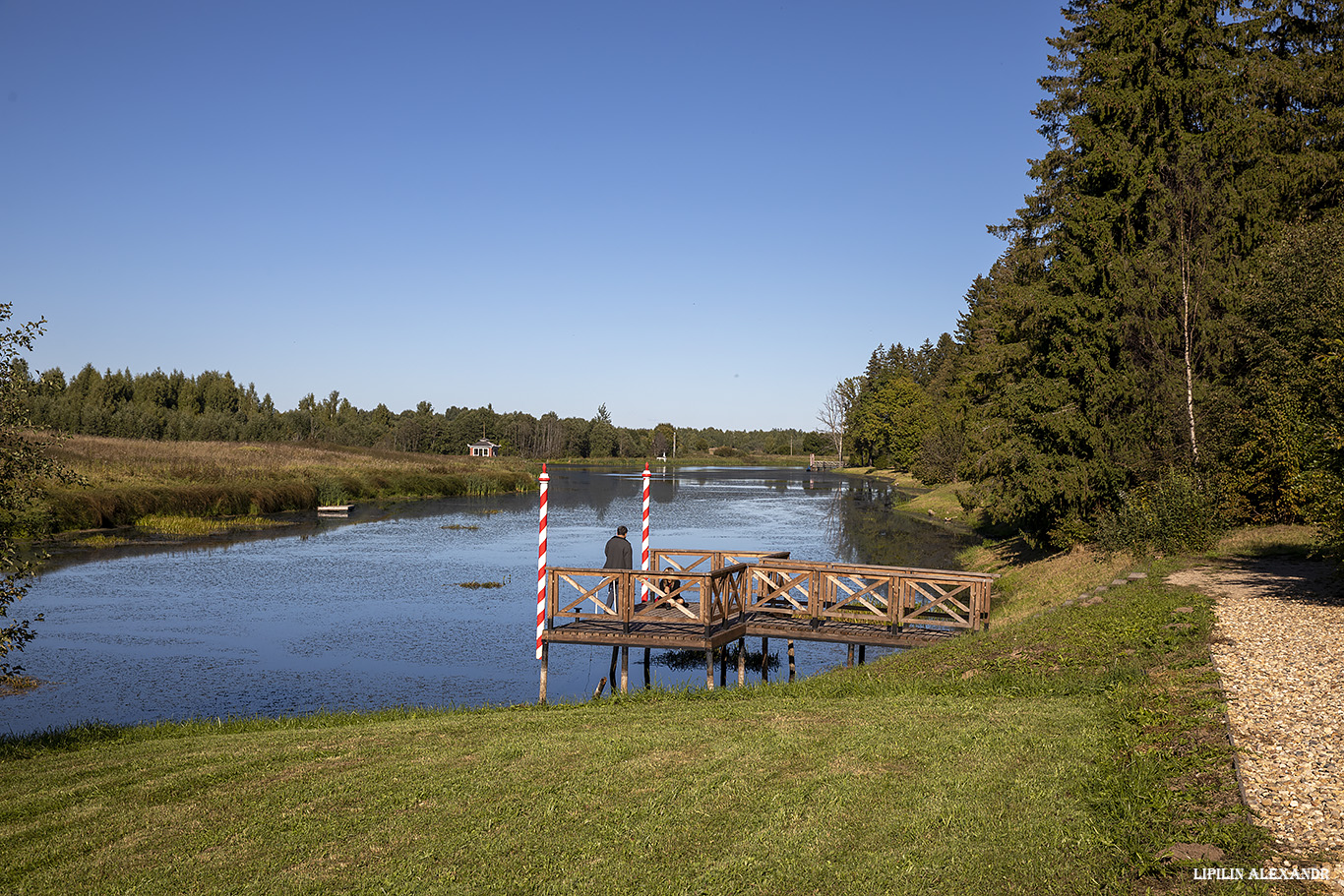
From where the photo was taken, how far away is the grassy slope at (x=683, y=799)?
6.33m

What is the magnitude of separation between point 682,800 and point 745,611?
11.4 metres

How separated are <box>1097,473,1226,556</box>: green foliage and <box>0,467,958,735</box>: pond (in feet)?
25.6

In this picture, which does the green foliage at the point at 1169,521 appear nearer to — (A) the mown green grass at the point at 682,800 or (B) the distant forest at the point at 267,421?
(A) the mown green grass at the point at 682,800

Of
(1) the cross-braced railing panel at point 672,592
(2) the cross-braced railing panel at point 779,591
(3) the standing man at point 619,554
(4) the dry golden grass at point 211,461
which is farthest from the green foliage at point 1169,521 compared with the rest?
(4) the dry golden grass at point 211,461

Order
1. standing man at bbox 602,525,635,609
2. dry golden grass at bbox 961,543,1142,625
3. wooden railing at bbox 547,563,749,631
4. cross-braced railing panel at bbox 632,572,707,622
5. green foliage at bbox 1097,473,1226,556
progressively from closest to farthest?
1. wooden railing at bbox 547,563,749,631
2. cross-braced railing panel at bbox 632,572,707,622
3. standing man at bbox 602,525,635,609
4. dry golden grass at bbox 961,543,1142,625
5. green foliage at bbox 1097,473,1226,556

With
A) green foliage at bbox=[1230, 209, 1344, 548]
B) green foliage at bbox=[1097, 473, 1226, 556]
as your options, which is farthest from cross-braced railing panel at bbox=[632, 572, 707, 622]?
green foliage at bbox=[1097, 473, 1226, 556]

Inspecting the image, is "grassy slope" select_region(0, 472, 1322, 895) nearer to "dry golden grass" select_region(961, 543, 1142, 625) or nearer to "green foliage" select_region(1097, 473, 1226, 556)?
"dry golden grass" select_region(961, 543, 1142, 625)

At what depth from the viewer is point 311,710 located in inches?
674

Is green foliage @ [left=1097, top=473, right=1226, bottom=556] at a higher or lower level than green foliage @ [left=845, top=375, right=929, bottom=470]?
lower

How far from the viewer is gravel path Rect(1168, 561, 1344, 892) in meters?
6.34

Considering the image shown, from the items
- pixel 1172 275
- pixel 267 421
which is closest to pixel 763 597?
pixel 1172 275

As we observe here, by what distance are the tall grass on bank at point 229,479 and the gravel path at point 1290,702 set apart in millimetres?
30951

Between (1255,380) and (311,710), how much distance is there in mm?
24498

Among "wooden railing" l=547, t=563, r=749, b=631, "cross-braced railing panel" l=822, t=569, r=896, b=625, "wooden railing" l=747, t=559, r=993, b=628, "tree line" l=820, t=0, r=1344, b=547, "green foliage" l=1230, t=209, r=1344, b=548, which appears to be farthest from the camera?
"tree line" l=820, t=0, r=1344, b=547
